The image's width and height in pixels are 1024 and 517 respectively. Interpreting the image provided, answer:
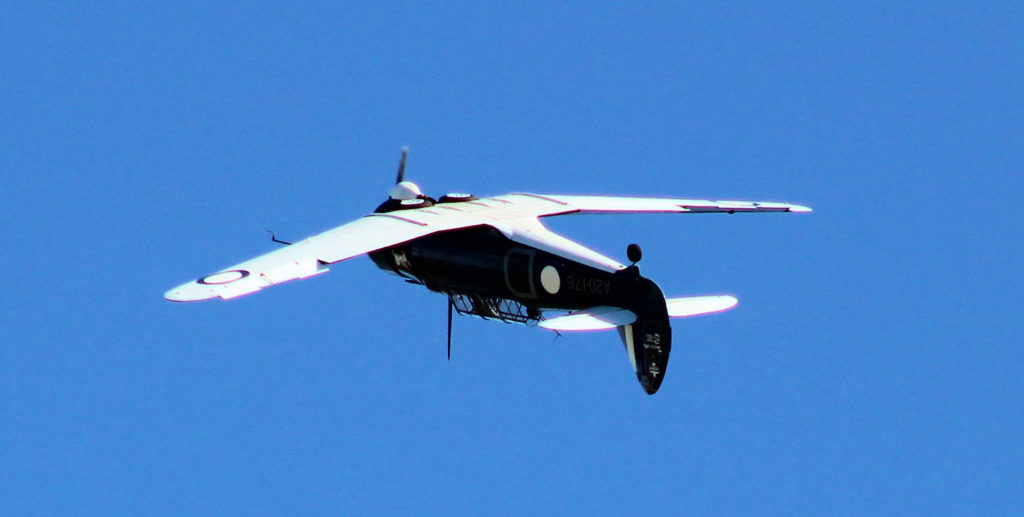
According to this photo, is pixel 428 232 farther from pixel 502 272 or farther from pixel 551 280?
pixel 551 280

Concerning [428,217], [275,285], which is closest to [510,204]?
[428,217]

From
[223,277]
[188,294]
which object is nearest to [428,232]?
[223,277]

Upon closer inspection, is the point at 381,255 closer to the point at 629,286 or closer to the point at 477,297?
the point at 477,297

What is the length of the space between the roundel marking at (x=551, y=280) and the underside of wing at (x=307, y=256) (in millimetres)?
1404

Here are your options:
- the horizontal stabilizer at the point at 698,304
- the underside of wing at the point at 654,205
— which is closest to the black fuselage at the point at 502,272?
the horizontal stabilizer at the point at 698,304

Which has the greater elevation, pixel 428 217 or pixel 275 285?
pixel 428 217

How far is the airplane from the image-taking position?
1797 cm

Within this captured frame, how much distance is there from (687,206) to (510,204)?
9.83 ft

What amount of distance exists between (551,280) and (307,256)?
121 inches

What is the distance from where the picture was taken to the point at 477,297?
20.1 metres

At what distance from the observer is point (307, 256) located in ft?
60.8

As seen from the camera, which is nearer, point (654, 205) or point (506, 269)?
point (506, 269)

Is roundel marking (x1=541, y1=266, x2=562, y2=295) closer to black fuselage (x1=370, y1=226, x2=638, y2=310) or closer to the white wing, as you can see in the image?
black fuselage (x1=370, y1=226, x2=638, y2=310)

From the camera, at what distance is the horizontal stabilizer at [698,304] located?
18.3 meters
